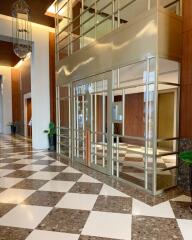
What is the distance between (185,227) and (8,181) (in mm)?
3412

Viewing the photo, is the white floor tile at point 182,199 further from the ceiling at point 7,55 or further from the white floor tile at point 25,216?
the ceiling at point 7,55

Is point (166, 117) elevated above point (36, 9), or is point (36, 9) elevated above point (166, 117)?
point (36, 9)

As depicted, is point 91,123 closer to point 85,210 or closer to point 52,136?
point 85,210

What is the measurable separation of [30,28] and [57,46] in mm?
1415

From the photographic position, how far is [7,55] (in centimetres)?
1089

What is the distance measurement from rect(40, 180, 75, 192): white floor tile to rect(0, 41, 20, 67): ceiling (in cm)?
746

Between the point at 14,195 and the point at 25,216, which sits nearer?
the point at 25,216

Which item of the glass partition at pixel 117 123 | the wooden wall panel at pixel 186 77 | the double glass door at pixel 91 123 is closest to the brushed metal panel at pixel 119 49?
the glass partition at pixel 117 123

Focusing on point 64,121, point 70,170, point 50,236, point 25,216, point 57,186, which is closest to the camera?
point 50,236

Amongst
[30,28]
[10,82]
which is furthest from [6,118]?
→ [30,28]

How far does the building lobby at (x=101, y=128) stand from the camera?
8.87ft

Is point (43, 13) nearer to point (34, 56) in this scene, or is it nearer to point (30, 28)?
point (30, 28)

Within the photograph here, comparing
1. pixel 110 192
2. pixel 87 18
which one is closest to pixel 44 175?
pixel 110 192

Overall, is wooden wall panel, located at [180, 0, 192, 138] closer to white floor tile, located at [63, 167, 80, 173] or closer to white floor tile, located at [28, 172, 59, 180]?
white floor tile, located at [63, 167, 80, 173]
